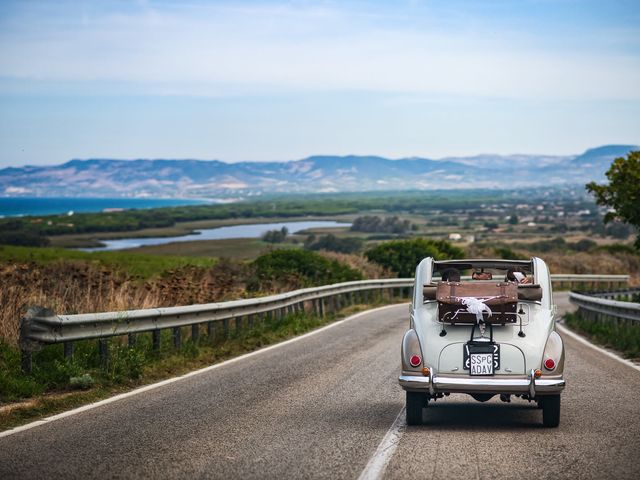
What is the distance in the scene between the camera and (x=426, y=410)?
11094 millimetres

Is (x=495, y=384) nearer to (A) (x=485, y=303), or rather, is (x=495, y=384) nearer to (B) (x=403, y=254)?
(A) (x=485, y=303)

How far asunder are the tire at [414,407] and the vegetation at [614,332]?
8.59 metres

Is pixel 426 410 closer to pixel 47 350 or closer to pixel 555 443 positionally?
pixel 555 443

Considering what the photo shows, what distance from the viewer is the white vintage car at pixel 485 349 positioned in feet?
30.7

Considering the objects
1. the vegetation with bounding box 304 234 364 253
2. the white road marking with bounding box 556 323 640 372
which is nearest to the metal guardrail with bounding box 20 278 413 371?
the white road marking with bounding box 556 323 640 372

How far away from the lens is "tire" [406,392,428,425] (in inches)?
383

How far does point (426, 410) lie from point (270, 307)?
10.4 meters

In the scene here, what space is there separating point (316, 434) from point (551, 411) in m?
2.37

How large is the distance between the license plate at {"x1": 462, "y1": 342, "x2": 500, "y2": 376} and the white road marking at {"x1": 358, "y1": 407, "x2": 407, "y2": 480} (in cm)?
94

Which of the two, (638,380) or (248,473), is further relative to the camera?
(638,380)

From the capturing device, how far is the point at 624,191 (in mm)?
29547

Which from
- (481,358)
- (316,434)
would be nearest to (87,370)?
(316,434)

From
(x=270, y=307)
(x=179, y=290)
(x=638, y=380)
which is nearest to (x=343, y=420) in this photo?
(x=638, y=380)

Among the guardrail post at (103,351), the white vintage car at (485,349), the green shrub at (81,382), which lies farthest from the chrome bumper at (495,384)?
the guardrail post at (103,351)
